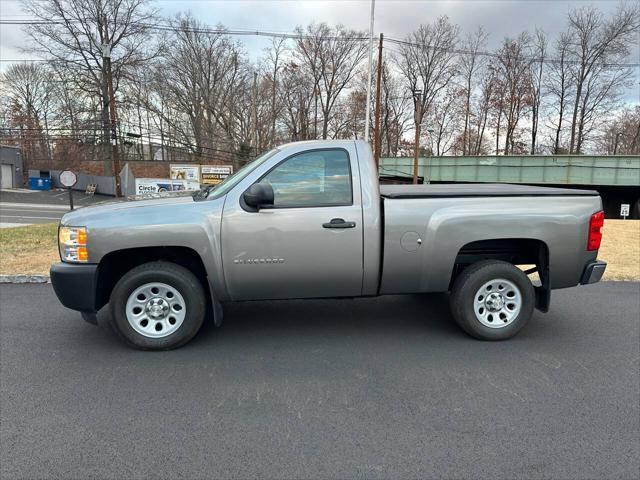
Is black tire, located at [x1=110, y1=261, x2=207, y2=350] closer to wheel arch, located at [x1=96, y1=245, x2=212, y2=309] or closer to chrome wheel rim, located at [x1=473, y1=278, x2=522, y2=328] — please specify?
wheel arch, located at [x1=96, y1=245, x2=212, y2=309]

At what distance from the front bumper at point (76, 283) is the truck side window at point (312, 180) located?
1.75 meters

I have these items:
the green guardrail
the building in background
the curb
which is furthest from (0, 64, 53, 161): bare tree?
the curb

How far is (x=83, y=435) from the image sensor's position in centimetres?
267

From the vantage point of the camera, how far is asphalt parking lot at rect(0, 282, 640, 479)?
7.97 ft

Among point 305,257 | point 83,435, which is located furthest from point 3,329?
point 305,257

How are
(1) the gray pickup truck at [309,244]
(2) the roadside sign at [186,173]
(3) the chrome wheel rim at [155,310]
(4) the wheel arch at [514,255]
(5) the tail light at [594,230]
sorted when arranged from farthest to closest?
1. (2) the roadside sign at [186,173]
2. (4) the wheel arch at [514,255]
3. (5) the tail light at [594,230]
4. (3) the chrome wheel rim at [155,310]
5. (1) the gray pickup truck at [309,244]

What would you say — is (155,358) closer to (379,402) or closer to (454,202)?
(379,402)

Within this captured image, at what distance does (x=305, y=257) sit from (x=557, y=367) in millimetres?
2413

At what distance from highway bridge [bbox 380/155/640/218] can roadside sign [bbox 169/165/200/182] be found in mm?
20499

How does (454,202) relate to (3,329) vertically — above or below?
above

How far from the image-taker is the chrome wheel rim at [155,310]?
3859 millimetres

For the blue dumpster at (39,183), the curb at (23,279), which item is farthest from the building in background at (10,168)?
the curb at (23,279)

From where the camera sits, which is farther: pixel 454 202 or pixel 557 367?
pixel 454 202

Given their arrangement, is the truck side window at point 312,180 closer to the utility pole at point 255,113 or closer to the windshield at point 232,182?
the windshield at point 232,182
